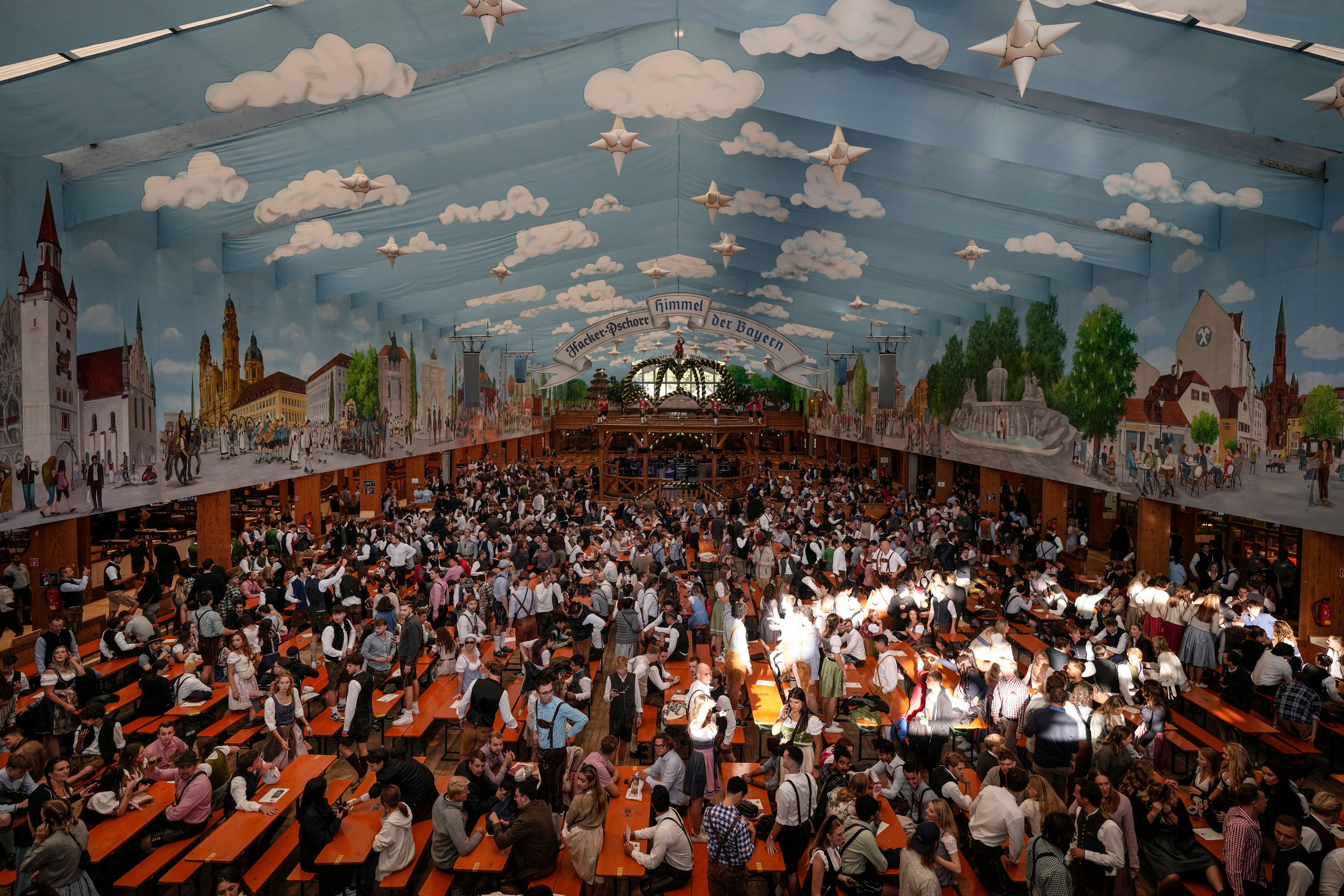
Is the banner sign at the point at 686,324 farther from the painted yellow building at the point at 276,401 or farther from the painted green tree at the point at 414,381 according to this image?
the painted yellow building at the point at 276,401

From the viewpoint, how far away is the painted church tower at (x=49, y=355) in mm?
8375

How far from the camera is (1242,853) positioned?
15.2 feet

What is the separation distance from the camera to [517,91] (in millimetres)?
9195

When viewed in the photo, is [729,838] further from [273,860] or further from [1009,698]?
[1009,698]

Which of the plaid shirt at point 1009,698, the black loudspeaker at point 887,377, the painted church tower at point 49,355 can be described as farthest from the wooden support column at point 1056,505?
the painted church tower at point 49,355

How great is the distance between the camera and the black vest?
268 inches

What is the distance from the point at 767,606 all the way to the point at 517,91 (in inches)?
275

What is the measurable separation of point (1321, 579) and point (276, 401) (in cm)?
1580

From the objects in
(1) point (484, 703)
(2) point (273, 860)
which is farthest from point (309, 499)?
(2) point (273, 860)

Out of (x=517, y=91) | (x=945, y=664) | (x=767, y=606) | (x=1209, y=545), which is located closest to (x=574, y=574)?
(x=767, y=606)

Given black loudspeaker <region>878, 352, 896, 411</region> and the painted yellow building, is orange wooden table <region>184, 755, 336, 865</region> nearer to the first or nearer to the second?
the painted yellow building

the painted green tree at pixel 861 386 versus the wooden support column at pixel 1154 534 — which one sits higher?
the painted green tree at pixel 861 386

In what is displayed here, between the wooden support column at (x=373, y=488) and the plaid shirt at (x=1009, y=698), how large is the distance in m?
15.8

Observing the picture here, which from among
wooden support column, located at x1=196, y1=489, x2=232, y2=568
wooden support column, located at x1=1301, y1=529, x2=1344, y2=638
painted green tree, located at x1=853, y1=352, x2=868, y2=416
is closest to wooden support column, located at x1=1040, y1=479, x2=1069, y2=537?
wooden support column, located at x1=1301, y1=529, x2=1344, y2=638
